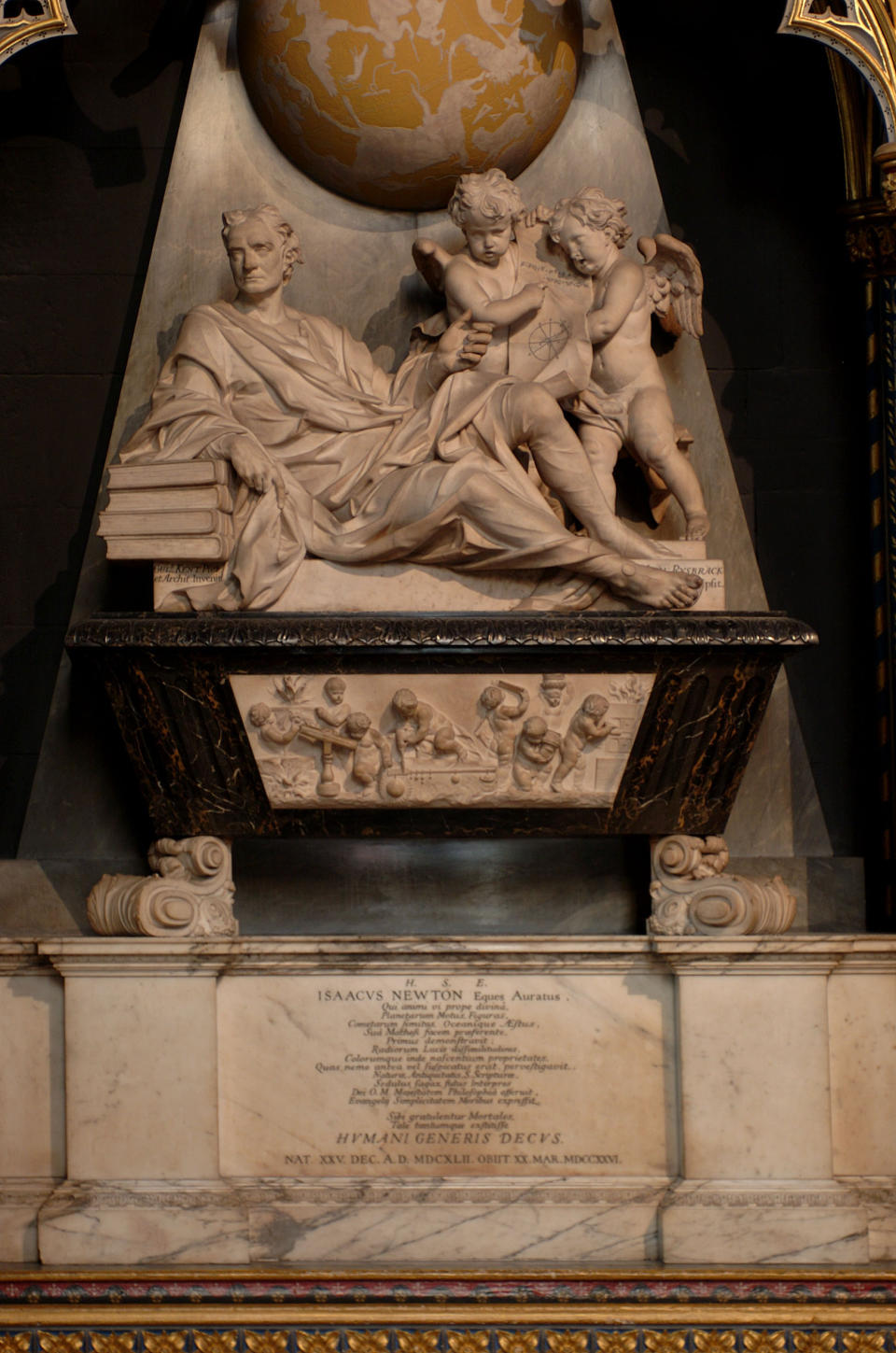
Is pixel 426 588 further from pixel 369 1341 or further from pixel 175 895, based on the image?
pixel 369 1341

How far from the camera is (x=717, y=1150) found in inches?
202

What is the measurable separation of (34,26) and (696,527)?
2.53 m

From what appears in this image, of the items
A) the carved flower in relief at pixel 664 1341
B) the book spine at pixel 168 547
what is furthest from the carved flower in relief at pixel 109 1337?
the book spine at pixel 168 547

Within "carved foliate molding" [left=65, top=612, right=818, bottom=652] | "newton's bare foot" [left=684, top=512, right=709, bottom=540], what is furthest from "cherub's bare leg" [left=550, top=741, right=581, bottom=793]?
"newton's bare foot" [left=684, top=512, right=709, bottom=540]

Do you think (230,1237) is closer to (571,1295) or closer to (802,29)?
(571,1295)

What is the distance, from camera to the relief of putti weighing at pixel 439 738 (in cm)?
525

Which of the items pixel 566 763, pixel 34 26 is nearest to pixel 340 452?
pixel 566 763

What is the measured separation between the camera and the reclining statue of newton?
5.29 meters

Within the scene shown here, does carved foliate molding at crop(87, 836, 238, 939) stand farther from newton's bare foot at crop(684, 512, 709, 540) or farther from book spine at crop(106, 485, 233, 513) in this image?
newton's bare foot at crop(684, 512, 709, 540)

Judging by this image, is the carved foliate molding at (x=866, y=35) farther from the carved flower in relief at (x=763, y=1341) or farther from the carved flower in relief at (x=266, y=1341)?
the carved flower in relief at (x=266, y=1341)

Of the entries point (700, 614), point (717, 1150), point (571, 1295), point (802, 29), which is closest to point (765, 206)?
point (802, 29)

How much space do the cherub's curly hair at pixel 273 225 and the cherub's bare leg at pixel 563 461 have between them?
853mm

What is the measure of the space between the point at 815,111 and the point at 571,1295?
4083 millimetres

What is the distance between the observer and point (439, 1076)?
5262 millimetres
